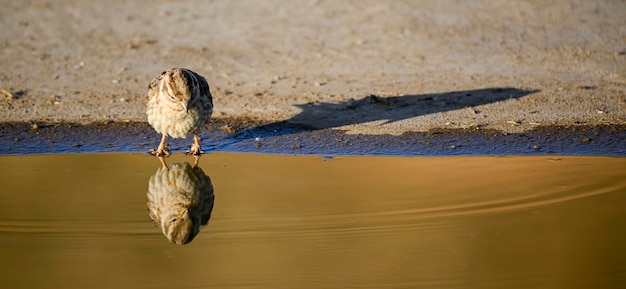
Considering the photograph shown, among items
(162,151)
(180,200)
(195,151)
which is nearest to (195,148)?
(195,151)

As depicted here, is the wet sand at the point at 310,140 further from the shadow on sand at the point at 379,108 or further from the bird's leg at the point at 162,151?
the bird's leg at the point at 162,151

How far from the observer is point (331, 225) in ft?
24.1

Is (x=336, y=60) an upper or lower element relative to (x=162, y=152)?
upper

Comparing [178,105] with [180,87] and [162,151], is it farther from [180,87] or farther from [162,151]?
[162,151]

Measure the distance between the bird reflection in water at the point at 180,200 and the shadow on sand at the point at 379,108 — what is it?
1.47 meters

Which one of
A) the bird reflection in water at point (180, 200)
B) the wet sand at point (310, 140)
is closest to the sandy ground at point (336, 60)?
the wet sand at point (310, 140)

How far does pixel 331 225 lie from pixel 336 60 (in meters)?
5.58

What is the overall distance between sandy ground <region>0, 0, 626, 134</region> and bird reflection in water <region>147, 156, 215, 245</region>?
79.8 inches

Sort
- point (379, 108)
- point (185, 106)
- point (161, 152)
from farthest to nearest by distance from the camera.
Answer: point (379, 108)
point (161, 152)
point (185, 106)

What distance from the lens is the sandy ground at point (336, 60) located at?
10828 mm

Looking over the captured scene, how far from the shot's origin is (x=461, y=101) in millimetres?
11086

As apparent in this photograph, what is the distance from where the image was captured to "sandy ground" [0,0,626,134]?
35.5 feet

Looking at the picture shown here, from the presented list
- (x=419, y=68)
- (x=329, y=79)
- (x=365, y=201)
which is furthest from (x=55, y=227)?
(x=419, y=68)

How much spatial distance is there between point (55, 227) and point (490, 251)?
3.28 m
